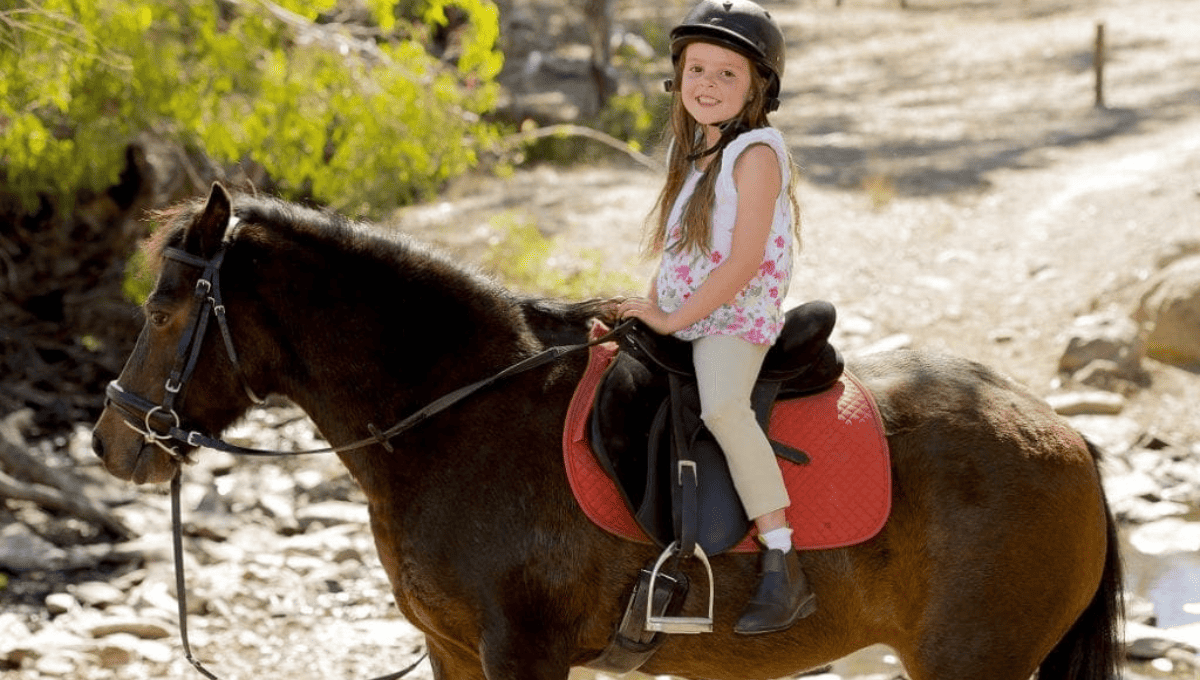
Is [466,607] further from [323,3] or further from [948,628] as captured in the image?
[323,3]

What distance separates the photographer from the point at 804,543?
4.22m

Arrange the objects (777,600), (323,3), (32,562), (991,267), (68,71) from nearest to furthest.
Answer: (777,600)
(68,71)
(32,562)
(323,3)
(991,267)

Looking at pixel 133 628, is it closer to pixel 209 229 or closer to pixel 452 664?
pixel 452 664

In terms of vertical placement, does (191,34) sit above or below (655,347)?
above

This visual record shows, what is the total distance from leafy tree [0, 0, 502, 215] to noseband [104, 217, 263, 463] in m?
4.50

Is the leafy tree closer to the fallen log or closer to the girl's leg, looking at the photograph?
the fallen log

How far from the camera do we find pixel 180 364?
4070 millimetres

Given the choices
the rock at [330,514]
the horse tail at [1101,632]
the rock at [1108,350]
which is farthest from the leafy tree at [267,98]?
the horse tail at [1101,632]

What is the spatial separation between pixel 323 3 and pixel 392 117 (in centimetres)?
92

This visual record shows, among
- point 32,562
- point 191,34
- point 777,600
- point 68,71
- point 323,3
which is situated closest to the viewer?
point 777,600

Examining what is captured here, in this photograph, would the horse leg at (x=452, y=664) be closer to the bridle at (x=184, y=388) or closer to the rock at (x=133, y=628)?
the bridle at (x=184, y=388)

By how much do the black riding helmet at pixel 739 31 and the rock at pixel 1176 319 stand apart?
8.20 m

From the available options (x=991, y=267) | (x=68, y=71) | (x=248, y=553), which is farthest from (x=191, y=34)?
(x=991, y=267)

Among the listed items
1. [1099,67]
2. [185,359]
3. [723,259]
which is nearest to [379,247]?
[185,359]
